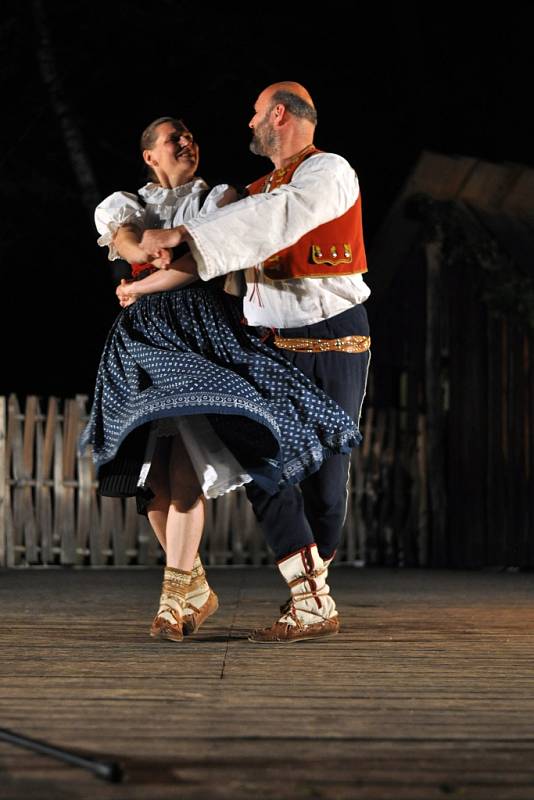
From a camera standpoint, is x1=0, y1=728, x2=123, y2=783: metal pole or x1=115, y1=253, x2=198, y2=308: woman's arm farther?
x1=115, y1=253, x2=198, y2=308: woman's arm

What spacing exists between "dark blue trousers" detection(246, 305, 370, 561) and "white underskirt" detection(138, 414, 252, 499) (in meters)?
0.08

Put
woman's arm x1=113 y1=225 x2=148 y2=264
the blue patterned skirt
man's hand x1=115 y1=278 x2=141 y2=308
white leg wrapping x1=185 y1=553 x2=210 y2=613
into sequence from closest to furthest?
1. the blue patterned skirt
2. woman's arm x1=113 y1=225 x2=148 y2=264
3. man's hand x1=115 y1=278 x2=141 y2=308
4. white leg wrapping x1=185 y1=553 x2=210 y2=613

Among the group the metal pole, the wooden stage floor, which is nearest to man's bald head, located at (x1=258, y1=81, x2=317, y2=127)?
the wooden stage floor

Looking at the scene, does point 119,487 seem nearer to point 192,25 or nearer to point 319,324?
point 319,324

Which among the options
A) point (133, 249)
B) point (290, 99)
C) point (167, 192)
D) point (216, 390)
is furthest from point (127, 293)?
point (290, 99)

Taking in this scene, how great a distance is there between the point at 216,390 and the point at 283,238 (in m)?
0.47

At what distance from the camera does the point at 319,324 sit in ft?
13.6

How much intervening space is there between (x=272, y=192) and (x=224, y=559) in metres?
5.37

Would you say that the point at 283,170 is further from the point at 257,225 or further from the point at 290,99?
the point at 257,225

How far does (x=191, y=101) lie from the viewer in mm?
14547

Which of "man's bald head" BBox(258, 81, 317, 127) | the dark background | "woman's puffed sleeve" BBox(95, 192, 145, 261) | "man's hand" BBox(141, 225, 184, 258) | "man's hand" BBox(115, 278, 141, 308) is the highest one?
the dark background

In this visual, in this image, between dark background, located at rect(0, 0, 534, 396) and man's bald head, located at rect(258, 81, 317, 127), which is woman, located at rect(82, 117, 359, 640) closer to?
man's bald head, located at rect(258, 81, 317, 127)

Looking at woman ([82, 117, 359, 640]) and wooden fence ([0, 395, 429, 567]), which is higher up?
woman ([82, 117, 359, 640])

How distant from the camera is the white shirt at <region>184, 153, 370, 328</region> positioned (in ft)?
12.7
